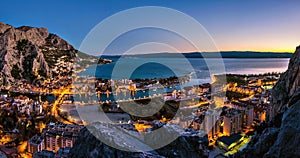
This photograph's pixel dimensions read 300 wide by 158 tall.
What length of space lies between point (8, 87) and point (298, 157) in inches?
963

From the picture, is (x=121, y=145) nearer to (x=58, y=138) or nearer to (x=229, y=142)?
(x=229, y=142)

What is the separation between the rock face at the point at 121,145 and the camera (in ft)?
5.33

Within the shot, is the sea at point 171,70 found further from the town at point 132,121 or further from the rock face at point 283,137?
the rock face at point 283,137

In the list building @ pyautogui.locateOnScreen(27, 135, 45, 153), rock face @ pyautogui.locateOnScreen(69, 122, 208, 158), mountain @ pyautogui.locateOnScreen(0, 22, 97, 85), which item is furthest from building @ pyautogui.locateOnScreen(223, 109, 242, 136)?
mountain @ pyautogui.locateOnScreen(0, 22, 97, 85)

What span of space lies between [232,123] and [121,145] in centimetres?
738

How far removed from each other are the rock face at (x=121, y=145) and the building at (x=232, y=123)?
670 centimetres

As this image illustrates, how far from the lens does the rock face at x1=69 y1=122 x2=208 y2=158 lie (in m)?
1.62

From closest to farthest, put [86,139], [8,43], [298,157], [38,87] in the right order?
[298,157] < [86,139] < [38,87] < [8,43]

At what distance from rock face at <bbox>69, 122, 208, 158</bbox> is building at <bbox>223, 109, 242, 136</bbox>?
6.70 metres

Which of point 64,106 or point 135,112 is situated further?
point 64,106

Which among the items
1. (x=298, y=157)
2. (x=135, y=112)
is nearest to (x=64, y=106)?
(x=135, y=112)

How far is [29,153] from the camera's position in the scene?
24.0ft

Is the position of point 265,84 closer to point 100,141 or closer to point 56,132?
point 56,132

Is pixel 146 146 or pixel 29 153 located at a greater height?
pixel 146 146
